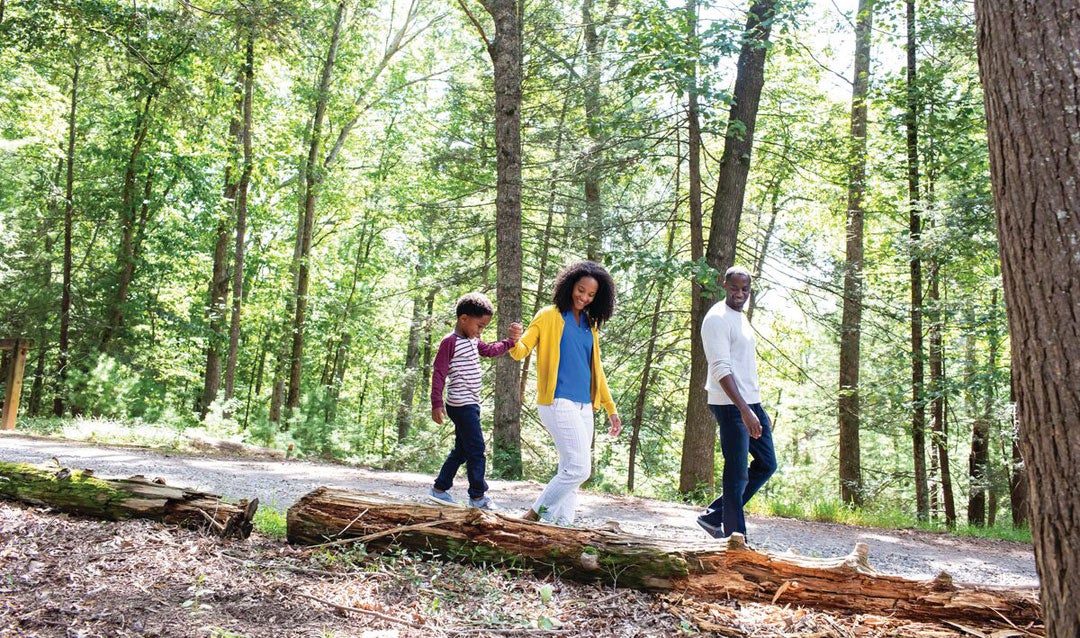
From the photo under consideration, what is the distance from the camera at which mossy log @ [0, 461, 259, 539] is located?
16.2 ft

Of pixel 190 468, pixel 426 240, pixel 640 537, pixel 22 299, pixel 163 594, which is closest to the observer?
pixel 163 594

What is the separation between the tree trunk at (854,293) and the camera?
43.7 ft

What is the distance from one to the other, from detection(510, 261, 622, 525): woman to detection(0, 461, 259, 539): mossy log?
2.00m

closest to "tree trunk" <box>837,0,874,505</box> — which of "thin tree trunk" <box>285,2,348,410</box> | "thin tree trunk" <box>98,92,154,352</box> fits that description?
"thin tree trunk" <box>285,2,348,410</box>

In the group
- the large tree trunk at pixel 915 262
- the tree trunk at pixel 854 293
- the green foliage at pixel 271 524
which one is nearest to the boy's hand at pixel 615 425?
the green foliage at pixel 271 524

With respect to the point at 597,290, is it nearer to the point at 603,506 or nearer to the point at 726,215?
the point at 603,506

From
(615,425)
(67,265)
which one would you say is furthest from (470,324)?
(67,265)

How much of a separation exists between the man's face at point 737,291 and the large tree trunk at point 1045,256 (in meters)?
2.54

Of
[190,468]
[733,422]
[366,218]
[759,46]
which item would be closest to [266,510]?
[733,422]

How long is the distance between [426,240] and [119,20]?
7.85 metres

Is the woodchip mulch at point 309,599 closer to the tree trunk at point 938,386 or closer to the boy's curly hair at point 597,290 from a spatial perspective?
the boy's curly hair at point 597,290

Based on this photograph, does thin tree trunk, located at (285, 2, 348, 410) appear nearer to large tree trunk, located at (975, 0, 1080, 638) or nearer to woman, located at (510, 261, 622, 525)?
woman, located at (510, 261, 622, 525)

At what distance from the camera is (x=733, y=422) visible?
5461mm

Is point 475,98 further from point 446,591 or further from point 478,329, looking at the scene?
point 446,591
